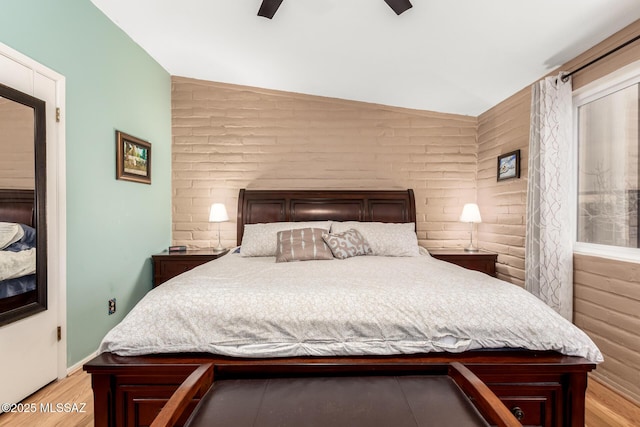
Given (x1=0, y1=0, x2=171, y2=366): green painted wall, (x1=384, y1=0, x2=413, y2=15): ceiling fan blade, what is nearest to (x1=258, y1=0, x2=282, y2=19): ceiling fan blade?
(x1=384, y1=0, x2=413, y2=15): ceiling fan blade

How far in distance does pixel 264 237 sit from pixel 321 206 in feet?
2.93

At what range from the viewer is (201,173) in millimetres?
3990

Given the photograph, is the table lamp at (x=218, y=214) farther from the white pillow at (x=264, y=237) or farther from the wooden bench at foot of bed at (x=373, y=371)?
the wooden bench at foot of bed at (x=373, y=371)

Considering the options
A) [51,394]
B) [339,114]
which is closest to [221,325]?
[51,394]

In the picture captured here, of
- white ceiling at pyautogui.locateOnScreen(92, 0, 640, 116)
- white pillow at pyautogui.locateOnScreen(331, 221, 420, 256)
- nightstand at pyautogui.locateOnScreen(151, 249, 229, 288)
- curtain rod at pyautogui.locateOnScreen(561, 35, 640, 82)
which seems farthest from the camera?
nightstand at pyautogui.locateOnScreen(151, 249, 229, 288)

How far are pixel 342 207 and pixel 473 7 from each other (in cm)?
219

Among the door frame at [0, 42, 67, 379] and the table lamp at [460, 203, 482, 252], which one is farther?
the table lamp at [460, 203, 482, 252]

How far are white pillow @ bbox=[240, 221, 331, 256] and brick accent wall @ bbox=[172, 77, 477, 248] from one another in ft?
2.57

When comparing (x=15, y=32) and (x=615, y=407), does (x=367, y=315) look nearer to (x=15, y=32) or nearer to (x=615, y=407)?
(x=615, y=407)

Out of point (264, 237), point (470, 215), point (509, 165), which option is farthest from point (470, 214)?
point (264, 237)

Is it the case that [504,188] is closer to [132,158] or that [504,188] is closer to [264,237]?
[264,237]

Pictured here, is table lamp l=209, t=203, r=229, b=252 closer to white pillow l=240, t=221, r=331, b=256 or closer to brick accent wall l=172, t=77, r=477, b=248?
brick accent wall l=172, t=77, r=477, b=248

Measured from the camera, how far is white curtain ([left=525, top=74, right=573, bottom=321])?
255 cm

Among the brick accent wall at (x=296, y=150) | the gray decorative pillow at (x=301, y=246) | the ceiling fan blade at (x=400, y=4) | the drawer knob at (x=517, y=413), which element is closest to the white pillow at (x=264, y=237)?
the gray decorative pillow at (x=301, y=246)
